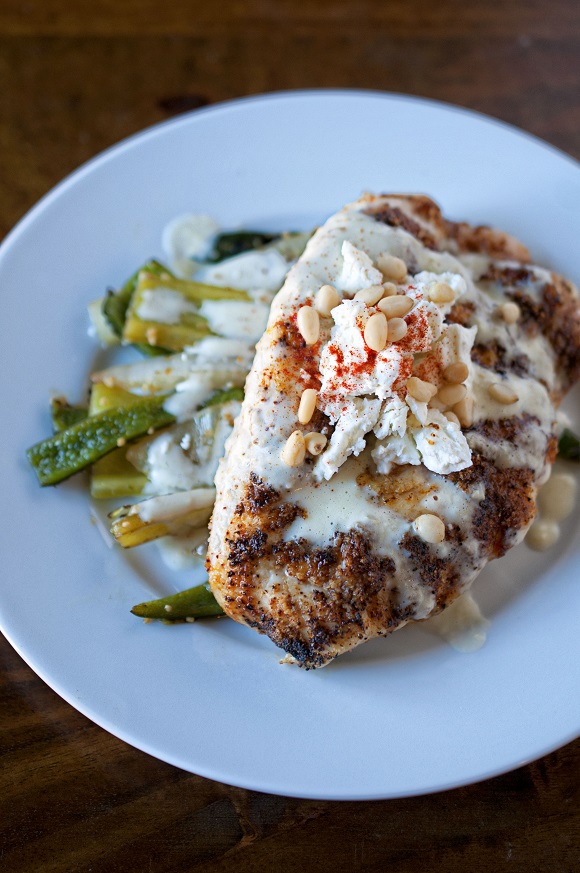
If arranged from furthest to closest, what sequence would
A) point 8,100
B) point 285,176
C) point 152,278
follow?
1. point 8,100
2. point 285,176
3. point 152,278

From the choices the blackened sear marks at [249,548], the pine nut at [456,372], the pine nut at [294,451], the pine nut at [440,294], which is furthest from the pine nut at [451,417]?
the blackened sear marks at [249,548]

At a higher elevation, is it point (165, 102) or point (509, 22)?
point (165, 102)

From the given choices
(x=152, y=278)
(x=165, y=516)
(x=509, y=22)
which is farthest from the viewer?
(x=509, y=22)

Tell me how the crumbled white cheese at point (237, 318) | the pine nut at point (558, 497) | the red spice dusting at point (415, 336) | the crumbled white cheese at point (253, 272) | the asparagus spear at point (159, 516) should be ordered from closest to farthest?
1. the red spice dusting at point (415, 336)
2. the asparagus spear at point (159, 516)
3. the pine nut at point (558, 497)
4. the crumbled white cheese at point (237, 318)
5. the crumbled white cheese at point (253, 272)

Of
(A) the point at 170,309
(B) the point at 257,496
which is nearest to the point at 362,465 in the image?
(B) the point at 257,496

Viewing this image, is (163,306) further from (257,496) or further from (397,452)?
(397,452)

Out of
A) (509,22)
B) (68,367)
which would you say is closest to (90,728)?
(68,367)

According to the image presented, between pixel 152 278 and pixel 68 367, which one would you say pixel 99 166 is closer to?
pixel 152 278

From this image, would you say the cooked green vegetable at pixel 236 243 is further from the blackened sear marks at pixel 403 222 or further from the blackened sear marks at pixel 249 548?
the blackened sear marks at pixel 249 548
